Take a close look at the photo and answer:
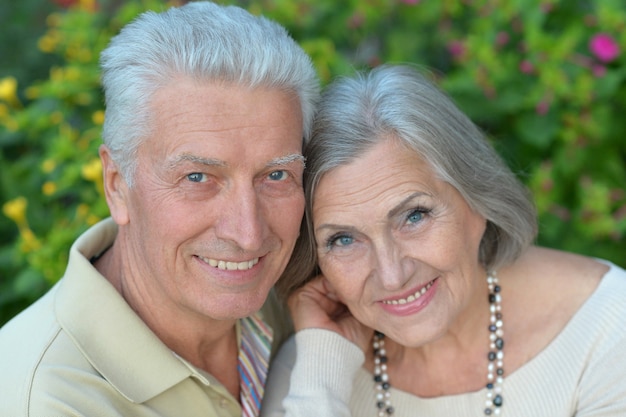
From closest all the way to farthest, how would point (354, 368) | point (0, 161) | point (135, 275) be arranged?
point (135, 275)
point (354, 368)
point (0, 161)

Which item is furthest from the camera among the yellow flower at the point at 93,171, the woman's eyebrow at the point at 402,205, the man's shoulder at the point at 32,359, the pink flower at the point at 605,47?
the pink flower at the point at 605,47

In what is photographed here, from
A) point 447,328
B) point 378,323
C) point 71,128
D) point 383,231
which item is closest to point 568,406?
point 447,328

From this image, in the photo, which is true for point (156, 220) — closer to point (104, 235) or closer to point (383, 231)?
point (104, 235)

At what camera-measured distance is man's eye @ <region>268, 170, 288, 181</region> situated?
246cm

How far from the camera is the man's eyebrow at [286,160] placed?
7.86 feet

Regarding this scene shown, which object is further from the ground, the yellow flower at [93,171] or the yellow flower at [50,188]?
the yellow flower at [93,171]

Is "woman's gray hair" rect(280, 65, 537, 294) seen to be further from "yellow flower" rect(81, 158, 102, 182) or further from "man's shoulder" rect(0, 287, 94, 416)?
"yellow flower" rect(81, 158, 102, 182)

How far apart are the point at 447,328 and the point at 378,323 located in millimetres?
224

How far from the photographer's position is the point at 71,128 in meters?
3.97

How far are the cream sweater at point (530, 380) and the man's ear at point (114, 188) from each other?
762 millimetres

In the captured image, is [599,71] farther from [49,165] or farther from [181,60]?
[49,165]

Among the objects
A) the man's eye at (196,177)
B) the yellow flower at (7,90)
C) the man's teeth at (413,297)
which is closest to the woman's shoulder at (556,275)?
the man's teeth at (413,297)

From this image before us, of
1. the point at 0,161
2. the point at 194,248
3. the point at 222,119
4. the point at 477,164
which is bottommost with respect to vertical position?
the point at 0,161

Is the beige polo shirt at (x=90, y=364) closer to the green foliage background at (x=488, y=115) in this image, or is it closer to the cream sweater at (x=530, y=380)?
the cream sweater at (x=530, y=380)
